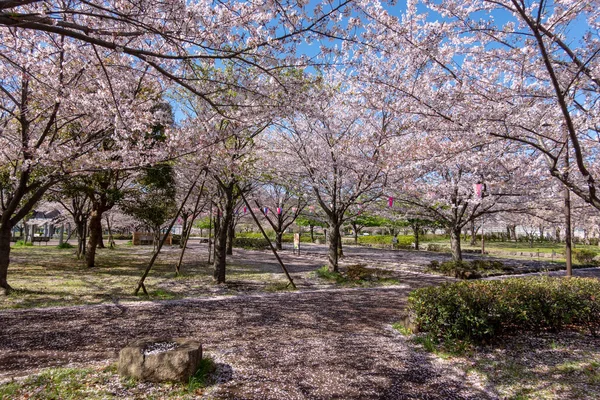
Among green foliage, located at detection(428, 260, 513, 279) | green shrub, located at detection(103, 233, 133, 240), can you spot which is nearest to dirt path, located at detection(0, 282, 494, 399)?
green foliage, located at detection(428, 260, 513, 279)

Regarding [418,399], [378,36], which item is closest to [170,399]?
[418,399]

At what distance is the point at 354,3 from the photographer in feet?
15.1

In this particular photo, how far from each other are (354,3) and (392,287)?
8600 mm

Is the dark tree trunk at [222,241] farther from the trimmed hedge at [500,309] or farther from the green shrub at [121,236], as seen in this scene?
the green shrub at [121,236]

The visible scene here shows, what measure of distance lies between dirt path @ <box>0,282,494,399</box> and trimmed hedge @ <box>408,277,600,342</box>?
2.29 ft

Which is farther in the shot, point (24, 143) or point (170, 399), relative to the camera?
point (24, 143)

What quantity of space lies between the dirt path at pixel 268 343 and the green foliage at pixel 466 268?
256 inches

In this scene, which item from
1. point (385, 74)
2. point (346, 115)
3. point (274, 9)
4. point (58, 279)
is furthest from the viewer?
point (346, 115)

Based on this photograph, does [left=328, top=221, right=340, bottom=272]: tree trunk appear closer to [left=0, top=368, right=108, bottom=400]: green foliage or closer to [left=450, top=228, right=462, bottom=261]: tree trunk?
[left=450, top=228, right=462, bottom=261]: tree trunk

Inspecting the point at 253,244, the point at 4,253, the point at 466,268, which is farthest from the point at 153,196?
the point at 253,244

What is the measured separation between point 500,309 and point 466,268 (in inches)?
392

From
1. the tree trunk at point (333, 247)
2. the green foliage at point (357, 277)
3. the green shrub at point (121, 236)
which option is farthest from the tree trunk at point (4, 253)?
the green shrub at point (121, 236)

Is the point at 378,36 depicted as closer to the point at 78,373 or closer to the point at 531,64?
the point at 531,64

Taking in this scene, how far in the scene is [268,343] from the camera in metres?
Answer: 5.14
